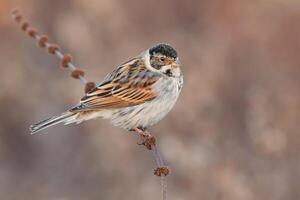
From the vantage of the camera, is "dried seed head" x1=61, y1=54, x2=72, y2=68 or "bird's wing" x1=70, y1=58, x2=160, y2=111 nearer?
"dried seed head" x1=61, y1=54, x2=72, y2=68

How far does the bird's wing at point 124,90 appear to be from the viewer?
211 inches

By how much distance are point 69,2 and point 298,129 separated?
13.1ft

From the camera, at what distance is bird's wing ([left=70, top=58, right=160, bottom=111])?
535 centimetres

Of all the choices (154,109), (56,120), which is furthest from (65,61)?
(154,109)

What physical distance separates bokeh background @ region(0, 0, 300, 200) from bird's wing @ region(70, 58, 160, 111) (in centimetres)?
226

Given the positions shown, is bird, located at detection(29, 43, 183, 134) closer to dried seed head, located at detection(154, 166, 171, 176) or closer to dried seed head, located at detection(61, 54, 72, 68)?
dried seed head, located at detection(61, 54, 72, 68)

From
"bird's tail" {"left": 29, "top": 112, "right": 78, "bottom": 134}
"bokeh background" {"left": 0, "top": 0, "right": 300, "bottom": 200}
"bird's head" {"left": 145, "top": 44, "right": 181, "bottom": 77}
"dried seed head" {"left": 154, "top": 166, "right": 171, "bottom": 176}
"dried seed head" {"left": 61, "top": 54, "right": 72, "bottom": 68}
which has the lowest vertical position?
"dried seed head" {"left": 154, "top": 166, "right": 171, "bottom": 176}

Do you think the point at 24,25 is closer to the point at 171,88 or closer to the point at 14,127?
the point at 171,88

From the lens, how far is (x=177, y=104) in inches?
328

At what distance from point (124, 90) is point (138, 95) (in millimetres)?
135

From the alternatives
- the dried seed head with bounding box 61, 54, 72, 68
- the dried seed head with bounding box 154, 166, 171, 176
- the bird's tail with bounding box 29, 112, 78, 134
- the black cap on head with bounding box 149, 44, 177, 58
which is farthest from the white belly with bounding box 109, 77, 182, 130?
the dried seed head with bounding box 154, 166, 171, 176

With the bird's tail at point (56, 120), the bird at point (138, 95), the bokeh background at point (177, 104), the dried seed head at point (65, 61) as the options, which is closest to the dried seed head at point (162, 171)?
the dried seed head at point (65, 61)

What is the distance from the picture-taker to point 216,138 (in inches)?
320

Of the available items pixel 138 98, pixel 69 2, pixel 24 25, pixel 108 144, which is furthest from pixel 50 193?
pixel 24 25
